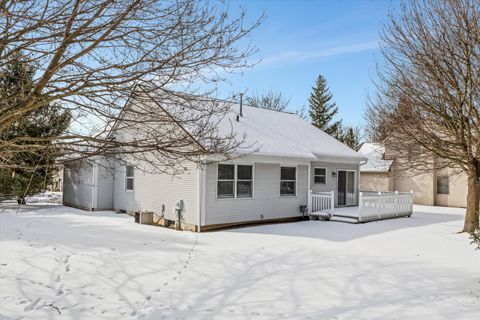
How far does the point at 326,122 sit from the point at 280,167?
95.5 ft

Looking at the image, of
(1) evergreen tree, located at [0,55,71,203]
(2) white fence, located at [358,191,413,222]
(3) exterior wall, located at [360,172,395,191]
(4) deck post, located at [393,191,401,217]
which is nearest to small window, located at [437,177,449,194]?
(3) exterior wall, located at [360,172,395,191]

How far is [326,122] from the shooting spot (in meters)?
42.3

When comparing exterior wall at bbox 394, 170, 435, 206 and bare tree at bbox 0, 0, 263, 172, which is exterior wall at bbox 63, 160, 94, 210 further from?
exterior wall at bbox 394, 170, 435, 206

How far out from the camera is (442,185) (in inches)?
988

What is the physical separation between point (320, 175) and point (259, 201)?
404 cm

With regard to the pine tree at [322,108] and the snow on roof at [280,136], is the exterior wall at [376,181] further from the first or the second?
the pine tree at [322,108]

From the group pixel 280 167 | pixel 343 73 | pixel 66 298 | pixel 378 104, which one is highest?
pixel 343 73

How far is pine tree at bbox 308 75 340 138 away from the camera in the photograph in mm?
42219

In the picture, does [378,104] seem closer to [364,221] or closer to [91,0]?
[364,221]

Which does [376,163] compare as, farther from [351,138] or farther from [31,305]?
[31,305]

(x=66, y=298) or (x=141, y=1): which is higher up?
(x=141, y=1)

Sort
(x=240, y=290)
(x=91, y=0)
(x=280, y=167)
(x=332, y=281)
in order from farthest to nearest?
1. (x=280, y=167)
2. (x=332, y=281)
3. (x=240, y=290)
4. (x=91, y=0)

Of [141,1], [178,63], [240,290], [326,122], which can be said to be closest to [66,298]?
[240,290]

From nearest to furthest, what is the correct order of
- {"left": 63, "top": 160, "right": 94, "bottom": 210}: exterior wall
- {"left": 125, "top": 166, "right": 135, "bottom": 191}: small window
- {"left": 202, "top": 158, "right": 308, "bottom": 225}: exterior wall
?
{"left": 202, "top": 158, "right": 308, "bottom": 225}: exterior wall < {"left": 125, "top": 166, "right": 135, "bottom": 191}: small window < {"left": 63, "top": 160, "right": 94, "bottom": 210}: exterior wall
